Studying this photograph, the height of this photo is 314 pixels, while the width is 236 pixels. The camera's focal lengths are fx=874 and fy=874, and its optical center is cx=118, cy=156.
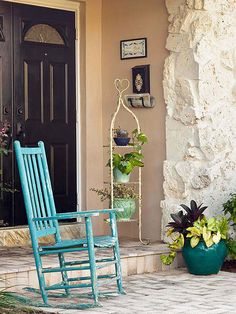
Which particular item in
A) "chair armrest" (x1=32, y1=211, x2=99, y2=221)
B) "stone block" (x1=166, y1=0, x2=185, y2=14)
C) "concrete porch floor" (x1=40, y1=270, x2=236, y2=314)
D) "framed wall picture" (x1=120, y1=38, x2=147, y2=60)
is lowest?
"concrete porch floor" (x1=40, y1=270, x2=236, y2=314)

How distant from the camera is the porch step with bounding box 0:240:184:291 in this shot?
248 inches

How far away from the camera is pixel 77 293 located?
6.29 metres

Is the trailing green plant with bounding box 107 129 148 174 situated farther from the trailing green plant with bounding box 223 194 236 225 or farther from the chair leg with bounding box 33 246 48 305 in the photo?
the chair leg with bounding box 33 246 48 305

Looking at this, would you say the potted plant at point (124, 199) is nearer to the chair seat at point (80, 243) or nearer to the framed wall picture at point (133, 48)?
the framed wall picture at point (133, 48)

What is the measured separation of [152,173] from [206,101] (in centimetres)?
88

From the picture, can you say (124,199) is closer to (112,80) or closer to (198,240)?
(198,240)

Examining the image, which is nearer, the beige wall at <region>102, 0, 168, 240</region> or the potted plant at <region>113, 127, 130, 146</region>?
the potted plant at <region>113, 127, 130, 146</region>

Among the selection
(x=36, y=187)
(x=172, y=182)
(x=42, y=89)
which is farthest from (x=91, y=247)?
(x=42, y=89)

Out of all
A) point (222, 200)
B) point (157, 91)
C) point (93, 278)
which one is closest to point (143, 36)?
point (157, 91)

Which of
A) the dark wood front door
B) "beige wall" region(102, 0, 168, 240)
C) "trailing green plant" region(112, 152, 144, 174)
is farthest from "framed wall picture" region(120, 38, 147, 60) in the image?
"trailing green plant" region(112, 152, 144, 174)

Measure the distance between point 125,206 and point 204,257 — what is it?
3.12ft

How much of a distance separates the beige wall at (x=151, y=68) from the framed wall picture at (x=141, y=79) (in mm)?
47

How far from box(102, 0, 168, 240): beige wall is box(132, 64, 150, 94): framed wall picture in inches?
1.9

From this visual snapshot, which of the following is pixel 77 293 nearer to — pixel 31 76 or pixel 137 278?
pixel 137 278
